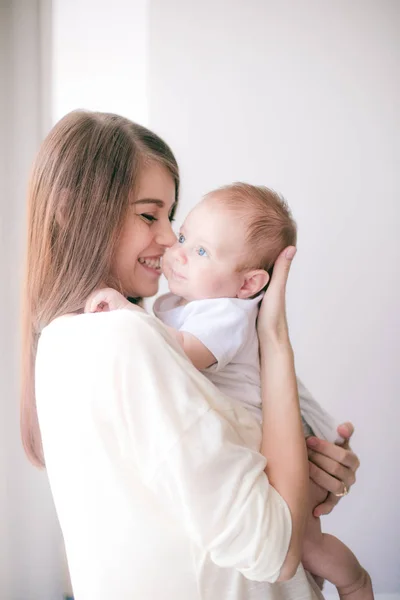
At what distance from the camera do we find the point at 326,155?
6.41 ft

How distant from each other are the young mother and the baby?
0.18ft

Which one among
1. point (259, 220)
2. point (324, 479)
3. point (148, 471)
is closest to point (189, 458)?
point (148, 471)

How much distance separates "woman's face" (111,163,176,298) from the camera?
1166mm

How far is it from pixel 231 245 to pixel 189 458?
500 mm

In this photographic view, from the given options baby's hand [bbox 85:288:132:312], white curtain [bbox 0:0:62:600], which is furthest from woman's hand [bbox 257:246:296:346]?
white curtain [bbox 0:0:62:600]

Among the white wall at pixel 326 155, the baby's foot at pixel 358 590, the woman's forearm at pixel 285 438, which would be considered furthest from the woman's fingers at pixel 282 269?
the white wall at pixel 326 155

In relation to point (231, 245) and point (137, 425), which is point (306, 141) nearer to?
point (231, 245)

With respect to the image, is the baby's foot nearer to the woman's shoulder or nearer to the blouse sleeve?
the blouse sleeve

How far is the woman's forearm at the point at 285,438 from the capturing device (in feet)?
2.99

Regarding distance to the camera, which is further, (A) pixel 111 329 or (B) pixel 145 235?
(B) pixel 145 235

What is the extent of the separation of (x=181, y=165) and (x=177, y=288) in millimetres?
782

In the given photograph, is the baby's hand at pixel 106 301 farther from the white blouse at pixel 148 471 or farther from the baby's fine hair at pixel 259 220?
the baby's fine hair at pixel 259 220

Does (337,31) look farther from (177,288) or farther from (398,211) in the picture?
(177,288)

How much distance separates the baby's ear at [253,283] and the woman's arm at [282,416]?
0.03 meters
